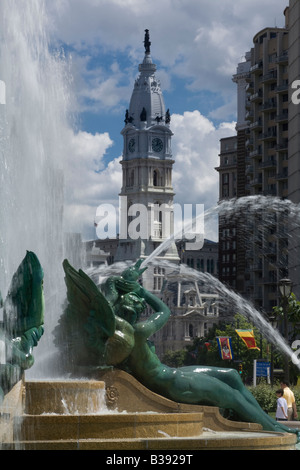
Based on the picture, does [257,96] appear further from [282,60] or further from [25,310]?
[25,310]

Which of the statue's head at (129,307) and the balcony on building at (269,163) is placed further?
the balcony on building at (269,163)

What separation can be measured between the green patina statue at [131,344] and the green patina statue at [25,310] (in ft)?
5.14

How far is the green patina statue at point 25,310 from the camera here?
53.3ft

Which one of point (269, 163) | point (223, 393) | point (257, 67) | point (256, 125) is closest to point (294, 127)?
point (269, 163)

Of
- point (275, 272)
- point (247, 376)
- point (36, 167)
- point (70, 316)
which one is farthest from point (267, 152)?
point (70, 316)

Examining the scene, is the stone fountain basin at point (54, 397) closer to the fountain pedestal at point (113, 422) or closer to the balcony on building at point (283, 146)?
the fountain pedestal at point (113, 422)

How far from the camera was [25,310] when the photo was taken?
54.0 feet

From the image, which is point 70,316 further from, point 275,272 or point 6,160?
point 275,272

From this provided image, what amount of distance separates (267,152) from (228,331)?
710 inches

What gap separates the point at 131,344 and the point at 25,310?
2.44 m

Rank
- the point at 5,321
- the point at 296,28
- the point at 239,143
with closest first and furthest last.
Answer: the point at 5,321, the point at 296,28, the point at 239,143

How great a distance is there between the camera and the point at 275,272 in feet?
284

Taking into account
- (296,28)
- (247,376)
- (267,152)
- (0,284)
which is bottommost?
(247,376)

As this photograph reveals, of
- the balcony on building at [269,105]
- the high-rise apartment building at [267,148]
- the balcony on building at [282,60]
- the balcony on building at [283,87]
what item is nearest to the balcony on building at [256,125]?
the high-rise apartment building at [267,148]
